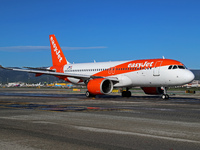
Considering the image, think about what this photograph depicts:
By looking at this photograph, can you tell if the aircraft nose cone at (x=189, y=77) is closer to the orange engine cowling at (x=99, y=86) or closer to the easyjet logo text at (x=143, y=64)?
the easyjet logo text at (x=143, y=64)

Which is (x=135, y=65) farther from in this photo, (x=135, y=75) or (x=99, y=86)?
(x=99, y=86)

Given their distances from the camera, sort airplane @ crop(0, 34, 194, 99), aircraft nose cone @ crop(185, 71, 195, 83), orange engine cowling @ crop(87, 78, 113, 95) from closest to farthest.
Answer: aircraft nose cone @ crop(185, 71, 195, 83), airplane @ crop(0, 34, 194, 99), orange engine cowling @ crop(87, 78, 113, 95)

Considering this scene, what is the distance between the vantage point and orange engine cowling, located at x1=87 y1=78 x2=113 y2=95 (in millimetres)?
30438

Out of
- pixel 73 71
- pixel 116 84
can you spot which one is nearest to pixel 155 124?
pixel 116 84

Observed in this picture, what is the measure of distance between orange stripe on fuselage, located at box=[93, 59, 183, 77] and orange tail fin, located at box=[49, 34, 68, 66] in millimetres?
8873

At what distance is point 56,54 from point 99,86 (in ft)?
46.9

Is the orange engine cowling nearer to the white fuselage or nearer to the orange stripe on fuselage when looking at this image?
the white fuselage

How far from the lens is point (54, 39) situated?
43.1 m

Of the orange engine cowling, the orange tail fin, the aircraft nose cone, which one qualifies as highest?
the orange tail fin

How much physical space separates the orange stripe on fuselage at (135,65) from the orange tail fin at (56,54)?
8.87 m

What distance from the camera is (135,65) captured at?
105ft

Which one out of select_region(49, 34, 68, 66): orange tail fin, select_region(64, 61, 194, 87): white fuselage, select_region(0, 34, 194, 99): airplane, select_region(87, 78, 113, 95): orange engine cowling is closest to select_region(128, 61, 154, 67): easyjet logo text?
select_region(0, 34, 194, 99): airplane

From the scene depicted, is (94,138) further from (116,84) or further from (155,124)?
(116,84)

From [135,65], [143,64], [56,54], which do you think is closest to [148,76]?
[143,64]
